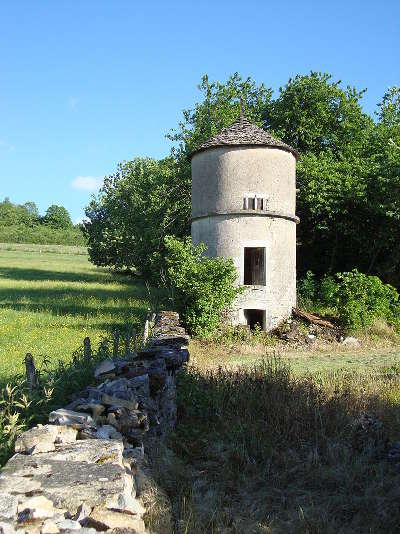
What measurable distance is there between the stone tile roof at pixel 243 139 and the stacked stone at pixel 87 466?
41.0 feet

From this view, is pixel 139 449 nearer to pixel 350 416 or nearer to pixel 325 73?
pixel 350 416

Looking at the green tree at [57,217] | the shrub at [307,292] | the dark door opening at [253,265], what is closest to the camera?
the dark door opening at [253,265]

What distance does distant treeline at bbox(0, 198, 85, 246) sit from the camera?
9069 cm

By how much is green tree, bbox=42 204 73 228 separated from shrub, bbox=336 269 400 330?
10588 cm

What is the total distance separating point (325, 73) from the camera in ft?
88.9

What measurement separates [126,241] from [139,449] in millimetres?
27953

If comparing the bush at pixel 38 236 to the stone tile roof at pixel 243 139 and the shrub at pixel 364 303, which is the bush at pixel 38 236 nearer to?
the stone tile roof at pixel 243 139

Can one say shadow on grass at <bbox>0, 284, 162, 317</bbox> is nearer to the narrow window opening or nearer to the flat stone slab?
the narrow window opening

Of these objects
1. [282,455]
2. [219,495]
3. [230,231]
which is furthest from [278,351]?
[219,495]

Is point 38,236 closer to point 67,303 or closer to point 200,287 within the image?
point 67,303

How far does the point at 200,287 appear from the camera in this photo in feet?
51.5

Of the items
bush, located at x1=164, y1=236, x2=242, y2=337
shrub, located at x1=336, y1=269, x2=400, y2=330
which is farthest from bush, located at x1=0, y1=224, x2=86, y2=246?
bush, located at x1=164, y1=236, x2=242, y2=337

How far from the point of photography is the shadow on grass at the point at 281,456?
197 inches

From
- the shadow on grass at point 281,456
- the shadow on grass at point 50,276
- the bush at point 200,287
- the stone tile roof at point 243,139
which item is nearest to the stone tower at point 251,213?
the stone tile roof at point 243,139
